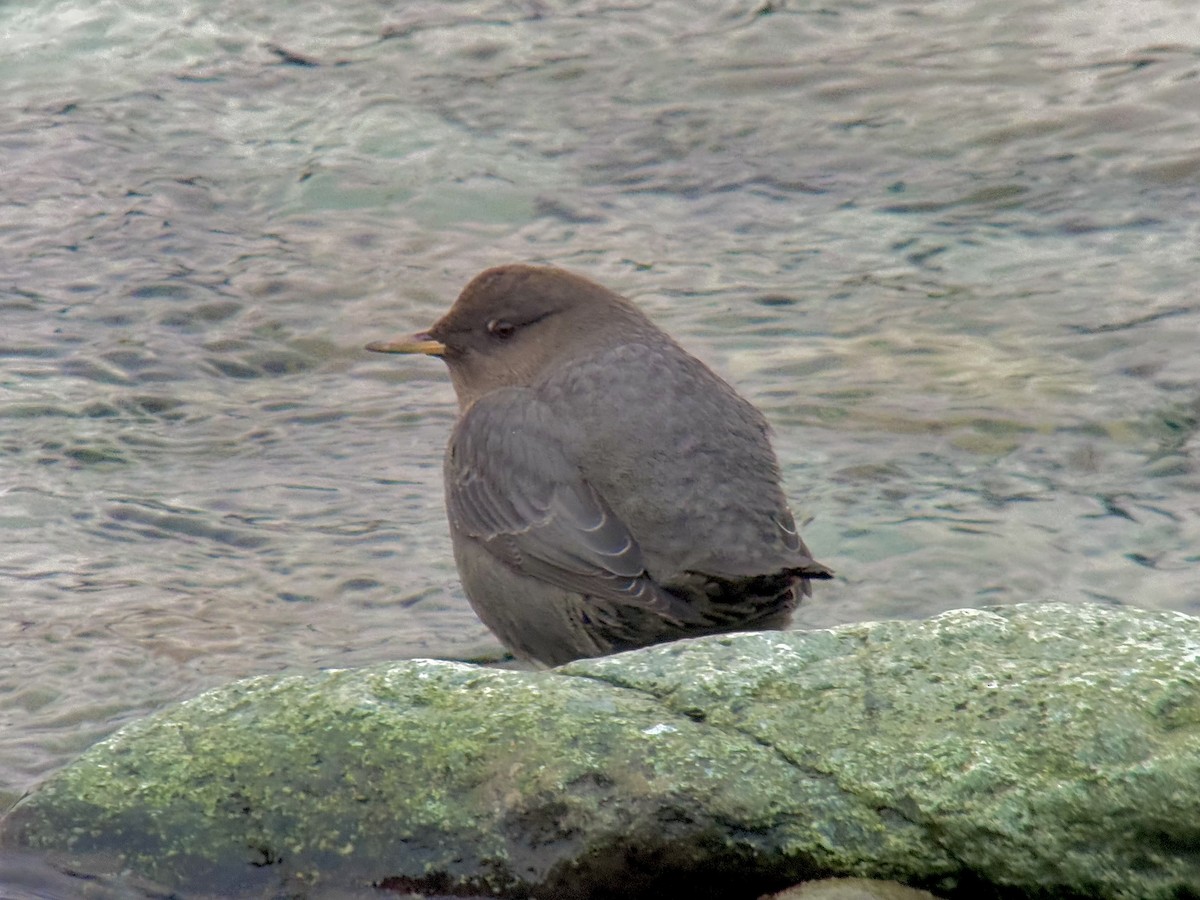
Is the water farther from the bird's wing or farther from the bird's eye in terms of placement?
the bird's eye

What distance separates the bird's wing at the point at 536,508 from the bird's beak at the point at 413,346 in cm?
32

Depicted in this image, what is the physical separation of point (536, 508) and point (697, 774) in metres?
1.67

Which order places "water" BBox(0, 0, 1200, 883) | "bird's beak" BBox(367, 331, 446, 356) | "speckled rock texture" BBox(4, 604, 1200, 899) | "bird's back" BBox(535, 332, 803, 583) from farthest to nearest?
1. "bird's beak" BBox(367, 331, 446, 356)
2. "water" BBox(0, 0, 1200, 883)
3. "bird's back" BBox(535, 332, 803, 583)
4. "speckled rock texture" BBox(4, 604, 1200, 899)

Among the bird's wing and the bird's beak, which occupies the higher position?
the bird's beak

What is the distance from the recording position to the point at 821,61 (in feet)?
30.4

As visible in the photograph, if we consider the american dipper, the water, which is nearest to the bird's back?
the american dipper

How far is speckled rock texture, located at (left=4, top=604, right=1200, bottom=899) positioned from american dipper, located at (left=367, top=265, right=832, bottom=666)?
0.88 metres

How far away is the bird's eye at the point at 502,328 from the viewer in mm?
5234

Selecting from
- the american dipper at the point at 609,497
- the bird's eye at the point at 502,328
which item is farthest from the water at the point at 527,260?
the bird's eye at the point at 502,328

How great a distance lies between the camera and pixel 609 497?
180 inches

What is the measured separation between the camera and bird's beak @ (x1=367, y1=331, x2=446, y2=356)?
5340mm

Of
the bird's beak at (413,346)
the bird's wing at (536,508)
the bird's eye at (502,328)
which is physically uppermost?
the bird's eye at (502,328)

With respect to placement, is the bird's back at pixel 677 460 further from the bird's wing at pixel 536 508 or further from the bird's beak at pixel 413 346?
the bird's beak at pixel 413 346

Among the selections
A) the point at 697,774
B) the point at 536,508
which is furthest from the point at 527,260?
the point at 697,774
